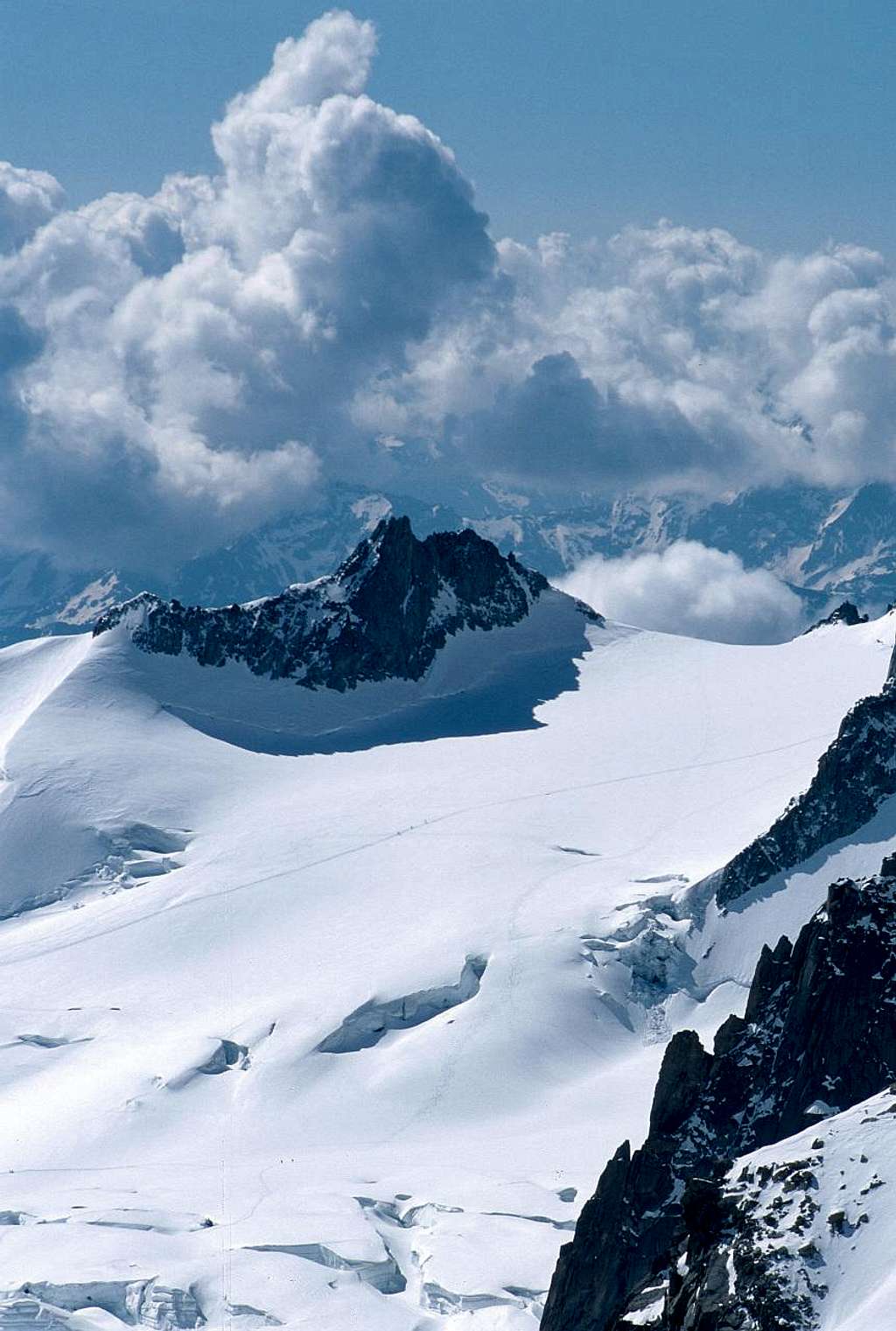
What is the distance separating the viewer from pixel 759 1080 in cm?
10875

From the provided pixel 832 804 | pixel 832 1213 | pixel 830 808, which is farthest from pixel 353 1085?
pixel 832 1213

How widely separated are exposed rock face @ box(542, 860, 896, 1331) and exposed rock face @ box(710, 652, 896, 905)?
61.3 m

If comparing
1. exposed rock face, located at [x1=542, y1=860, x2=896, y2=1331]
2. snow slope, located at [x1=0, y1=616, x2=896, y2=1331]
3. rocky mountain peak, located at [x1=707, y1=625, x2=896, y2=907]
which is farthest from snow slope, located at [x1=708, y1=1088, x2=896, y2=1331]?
rocky mountain peak, located at [x1=707, y1=625, x2=896, y2=907]

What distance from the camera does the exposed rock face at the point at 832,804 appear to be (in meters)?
179

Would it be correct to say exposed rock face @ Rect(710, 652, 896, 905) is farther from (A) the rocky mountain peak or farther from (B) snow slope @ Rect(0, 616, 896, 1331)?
(B) snow slope @ Rect(0, 616, 896, 1331)

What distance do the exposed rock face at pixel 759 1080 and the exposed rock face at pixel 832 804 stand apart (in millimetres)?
61276

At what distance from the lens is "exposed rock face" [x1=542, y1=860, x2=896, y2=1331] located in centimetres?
9850

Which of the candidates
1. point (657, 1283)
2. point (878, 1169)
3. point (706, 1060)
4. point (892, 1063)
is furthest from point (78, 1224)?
point (878, 1169)

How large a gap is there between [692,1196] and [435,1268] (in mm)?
59314

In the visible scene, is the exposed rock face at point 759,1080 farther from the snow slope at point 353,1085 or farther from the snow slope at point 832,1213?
the snow slope at point 832,1213

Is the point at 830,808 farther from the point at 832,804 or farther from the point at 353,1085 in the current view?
the point at 353,1085

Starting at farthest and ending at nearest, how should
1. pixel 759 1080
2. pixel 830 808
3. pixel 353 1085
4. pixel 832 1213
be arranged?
1. pixel 830 808
2. pixel 353 1085
3. pixel 759 1080
4. pixel 832 1213

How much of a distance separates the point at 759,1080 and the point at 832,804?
77397mm

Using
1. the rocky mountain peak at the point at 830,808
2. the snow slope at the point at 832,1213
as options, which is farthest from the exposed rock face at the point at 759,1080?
the rocky mountain peak at the point at 830,808
